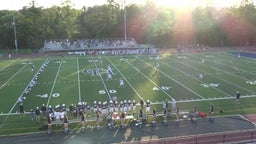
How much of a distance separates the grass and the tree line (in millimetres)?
19749

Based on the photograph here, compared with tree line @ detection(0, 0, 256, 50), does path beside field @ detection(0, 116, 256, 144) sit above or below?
below

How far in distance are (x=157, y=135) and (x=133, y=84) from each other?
1151cm

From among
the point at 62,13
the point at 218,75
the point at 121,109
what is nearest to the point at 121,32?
the point at 62,13

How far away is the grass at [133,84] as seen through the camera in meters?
21.4

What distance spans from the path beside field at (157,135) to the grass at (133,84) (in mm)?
1455

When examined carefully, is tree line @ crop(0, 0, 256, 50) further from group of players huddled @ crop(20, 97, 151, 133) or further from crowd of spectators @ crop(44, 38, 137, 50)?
group of players huddled @ crop(20, 97, 151, 133)

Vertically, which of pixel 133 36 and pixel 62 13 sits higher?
pixel 62 13

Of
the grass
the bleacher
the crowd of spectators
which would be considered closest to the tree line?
the crowd of spectators

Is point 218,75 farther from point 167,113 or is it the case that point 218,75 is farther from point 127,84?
point 167,113

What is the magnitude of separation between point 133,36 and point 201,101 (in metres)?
42.7

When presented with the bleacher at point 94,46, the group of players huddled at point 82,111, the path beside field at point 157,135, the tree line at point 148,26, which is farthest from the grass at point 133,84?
the tree line at point 148,26

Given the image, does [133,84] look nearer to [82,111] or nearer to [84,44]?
[82,111]

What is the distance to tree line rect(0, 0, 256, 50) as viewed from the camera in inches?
2341

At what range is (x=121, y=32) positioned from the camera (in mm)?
64938
